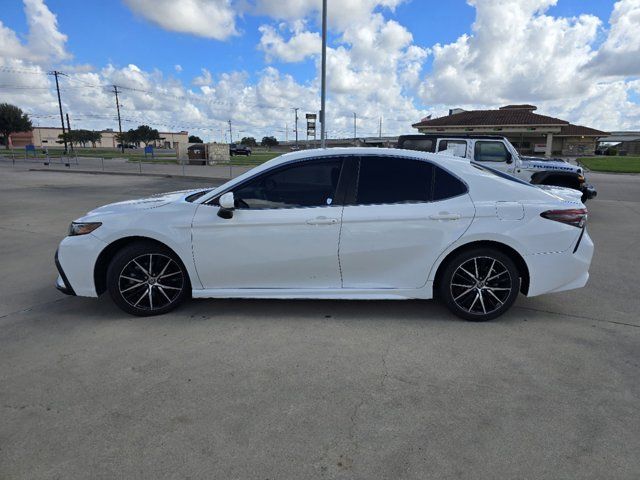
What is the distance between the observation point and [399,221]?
3865mm

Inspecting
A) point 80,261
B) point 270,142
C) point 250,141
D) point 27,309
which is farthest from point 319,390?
point 250,141

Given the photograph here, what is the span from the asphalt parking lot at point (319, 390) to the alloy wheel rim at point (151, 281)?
183mm

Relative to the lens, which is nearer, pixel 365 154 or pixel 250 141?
pixel 365 154

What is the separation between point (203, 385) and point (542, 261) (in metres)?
3.09

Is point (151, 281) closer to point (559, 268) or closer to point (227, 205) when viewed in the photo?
point (227, 205)

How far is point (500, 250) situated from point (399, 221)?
987 mm

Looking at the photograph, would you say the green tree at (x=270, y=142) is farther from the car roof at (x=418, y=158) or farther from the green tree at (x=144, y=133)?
the car roof at (x=418, y=158)

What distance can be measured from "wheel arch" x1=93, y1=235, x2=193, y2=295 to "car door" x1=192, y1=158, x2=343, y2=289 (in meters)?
0.33

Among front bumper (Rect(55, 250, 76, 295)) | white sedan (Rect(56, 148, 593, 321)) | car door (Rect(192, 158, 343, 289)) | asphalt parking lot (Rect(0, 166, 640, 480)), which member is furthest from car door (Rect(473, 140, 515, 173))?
front bumper (Rect(55, 250, 76, 295))

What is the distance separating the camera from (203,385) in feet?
9.93

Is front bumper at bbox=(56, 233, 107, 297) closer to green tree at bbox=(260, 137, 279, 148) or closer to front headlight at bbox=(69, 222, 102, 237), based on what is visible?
front headlight at bbox=(69, 222, 102, 237)

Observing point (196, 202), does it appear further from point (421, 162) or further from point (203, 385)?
point (421, 162)

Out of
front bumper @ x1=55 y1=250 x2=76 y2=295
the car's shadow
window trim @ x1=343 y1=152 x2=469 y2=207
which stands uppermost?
window trim @ x1=343 y1=152 x2=469 y2=207

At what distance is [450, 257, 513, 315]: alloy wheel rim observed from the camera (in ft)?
13.0
